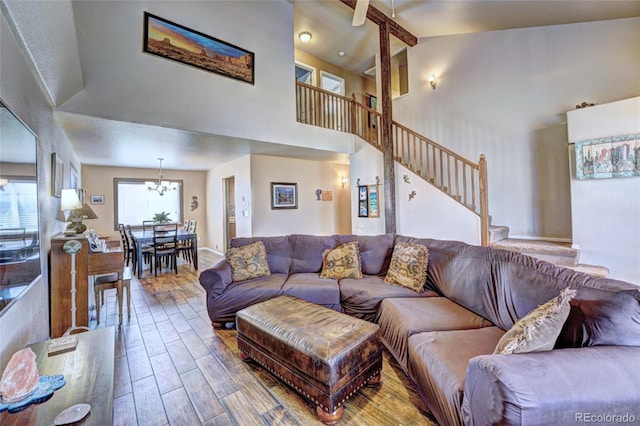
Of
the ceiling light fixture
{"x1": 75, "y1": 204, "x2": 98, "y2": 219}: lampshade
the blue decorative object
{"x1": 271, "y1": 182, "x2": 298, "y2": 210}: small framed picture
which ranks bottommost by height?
the blue decorative object

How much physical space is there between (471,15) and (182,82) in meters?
4.58

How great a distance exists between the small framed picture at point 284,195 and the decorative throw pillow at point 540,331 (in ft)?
16.0

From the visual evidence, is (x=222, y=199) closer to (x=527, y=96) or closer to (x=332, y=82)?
(x=332, y=82)

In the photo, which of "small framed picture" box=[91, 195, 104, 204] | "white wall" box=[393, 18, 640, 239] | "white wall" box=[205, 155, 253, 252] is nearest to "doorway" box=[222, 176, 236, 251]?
"white wall" box=[205, 155, 253, 252]

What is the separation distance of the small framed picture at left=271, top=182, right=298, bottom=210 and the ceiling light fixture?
3159mm

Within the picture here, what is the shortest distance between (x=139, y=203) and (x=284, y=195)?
4.44 metres

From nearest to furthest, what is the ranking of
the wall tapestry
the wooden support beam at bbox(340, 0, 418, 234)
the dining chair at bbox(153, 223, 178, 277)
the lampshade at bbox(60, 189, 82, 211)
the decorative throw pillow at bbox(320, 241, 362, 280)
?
the lampshade at bbox(60, 189, 82, 211) < the wall tapestry < the decorative throw pillow at bbox(320, 241, 362, 280) < the wooden support beam at bbox(340, 0, 418, 234) < the dining chair at bbox(153, 223, 178, 277)

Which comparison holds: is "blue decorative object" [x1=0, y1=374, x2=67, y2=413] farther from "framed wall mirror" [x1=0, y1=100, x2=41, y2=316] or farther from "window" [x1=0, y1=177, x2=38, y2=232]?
"window" [x1=0, y1=177, x2=38, y2=232]

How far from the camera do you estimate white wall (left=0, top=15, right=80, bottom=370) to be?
1493 mm

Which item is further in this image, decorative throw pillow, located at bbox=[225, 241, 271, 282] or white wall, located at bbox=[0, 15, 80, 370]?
decorative throw pillow, located at bbox=[225, 241, 271, 282]

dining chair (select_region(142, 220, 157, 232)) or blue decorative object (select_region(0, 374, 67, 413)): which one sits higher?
dining chair (select_region(142, 220, 157, 232))

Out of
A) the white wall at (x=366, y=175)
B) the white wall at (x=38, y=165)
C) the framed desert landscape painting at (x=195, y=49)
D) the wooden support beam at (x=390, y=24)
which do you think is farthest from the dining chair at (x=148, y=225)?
the wooden support beam at (x=390, y=24)

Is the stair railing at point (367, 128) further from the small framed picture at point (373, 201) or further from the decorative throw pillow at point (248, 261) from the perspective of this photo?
the decorative throw pillow at point (248, 261)

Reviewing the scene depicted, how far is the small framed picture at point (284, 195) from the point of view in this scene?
5703 mm
